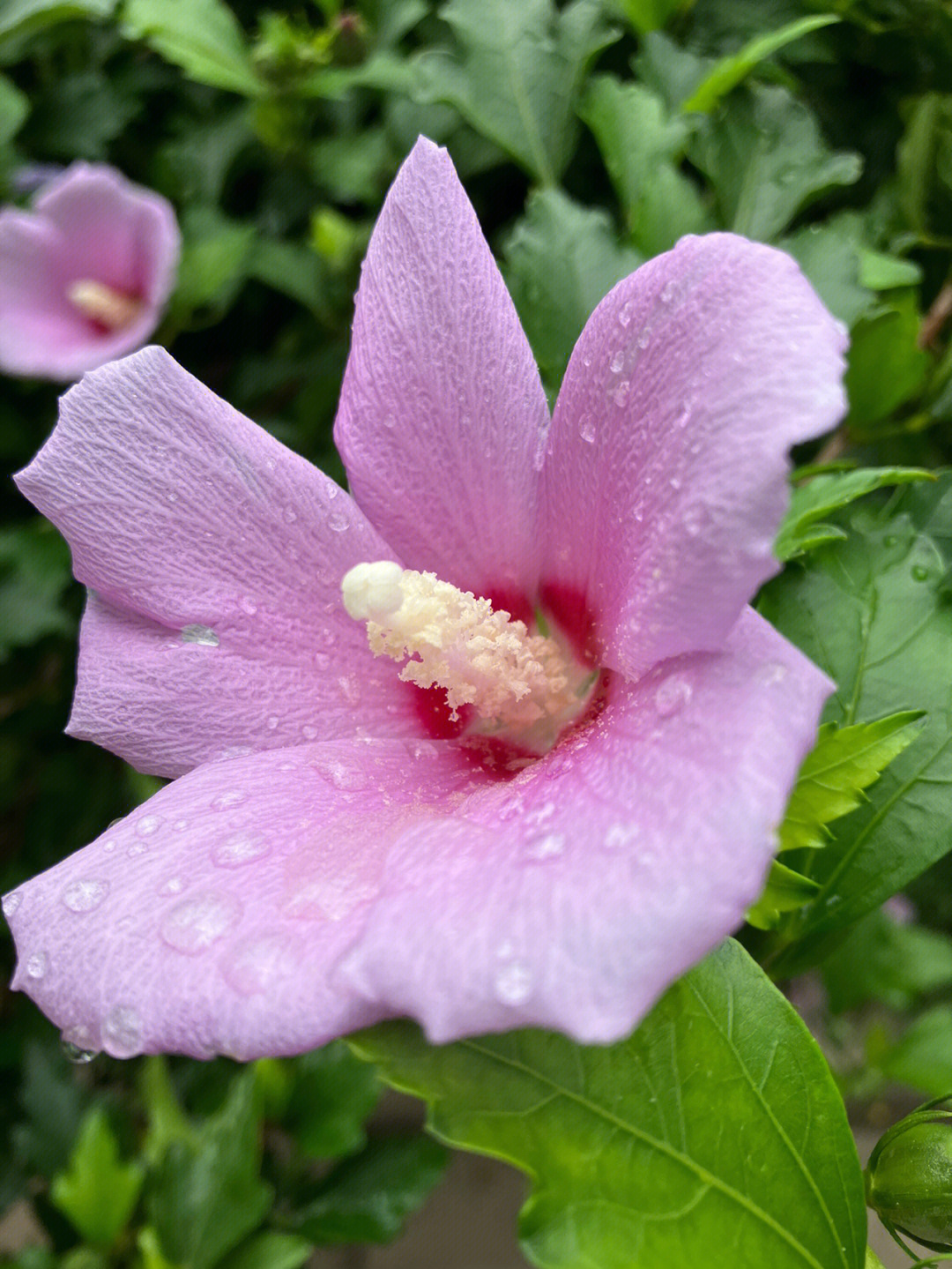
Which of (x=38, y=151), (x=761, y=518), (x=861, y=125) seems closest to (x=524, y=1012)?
(x=761, y=518)

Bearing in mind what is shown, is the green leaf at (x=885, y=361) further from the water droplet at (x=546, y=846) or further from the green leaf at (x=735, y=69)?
the water droplet at (x=546, y=846)

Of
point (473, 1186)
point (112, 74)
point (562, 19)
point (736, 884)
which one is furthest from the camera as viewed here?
point (473, 1186)

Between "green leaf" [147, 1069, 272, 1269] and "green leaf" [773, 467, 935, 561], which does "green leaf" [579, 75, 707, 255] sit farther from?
"green leaf" [147, 1069, 272, 1269]

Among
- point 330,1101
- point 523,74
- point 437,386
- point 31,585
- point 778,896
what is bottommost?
point 330,1101

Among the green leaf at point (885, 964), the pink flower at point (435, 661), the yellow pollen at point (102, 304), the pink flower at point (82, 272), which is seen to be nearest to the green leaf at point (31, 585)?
the pink flower at point (82, 272)

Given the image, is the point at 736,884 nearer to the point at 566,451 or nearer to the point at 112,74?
the point at 566,451

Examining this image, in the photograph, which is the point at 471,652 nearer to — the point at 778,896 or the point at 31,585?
the point at 778,896

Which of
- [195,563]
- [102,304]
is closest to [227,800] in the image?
[195,563]
